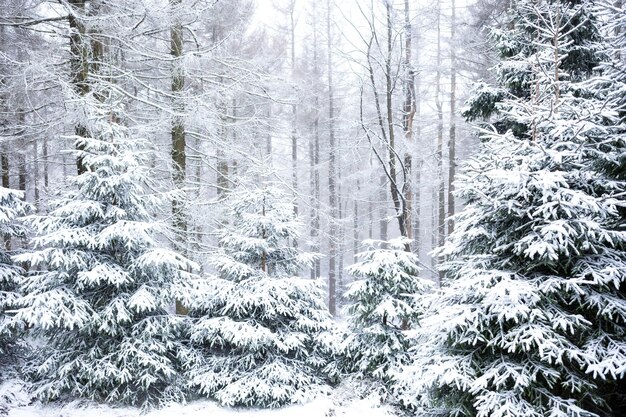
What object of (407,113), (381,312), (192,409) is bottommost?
(192,409)

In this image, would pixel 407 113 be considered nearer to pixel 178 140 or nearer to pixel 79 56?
pixel 178 140

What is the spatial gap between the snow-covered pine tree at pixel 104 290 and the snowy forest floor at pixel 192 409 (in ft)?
0.67

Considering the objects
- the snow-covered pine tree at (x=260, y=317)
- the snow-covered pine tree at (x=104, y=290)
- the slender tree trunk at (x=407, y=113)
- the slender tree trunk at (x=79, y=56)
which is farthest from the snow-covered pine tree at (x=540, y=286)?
the slender tree trunk at (x=79, y=56)

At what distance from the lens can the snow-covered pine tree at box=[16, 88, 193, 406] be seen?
6.06 meters

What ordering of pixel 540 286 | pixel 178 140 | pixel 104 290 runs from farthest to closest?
pixel 178 140 < pixel 104 290 < pixel 540 286

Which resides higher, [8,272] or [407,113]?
[407,113]

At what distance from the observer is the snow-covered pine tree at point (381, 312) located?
6879 mm

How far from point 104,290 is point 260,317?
285 centimetres

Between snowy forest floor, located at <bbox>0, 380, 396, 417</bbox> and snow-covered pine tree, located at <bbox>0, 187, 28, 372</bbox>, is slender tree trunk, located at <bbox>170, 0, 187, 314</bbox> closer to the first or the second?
snowy forest floor, located at <bbox>0, 380, 396, 417</bbox>

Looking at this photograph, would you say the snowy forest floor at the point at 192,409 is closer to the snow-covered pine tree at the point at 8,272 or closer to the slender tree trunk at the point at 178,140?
the snow-covered pine tree at the point at 8,272

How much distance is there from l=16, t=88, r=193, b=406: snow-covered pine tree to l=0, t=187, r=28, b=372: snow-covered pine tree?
326mm

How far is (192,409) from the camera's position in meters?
6.47

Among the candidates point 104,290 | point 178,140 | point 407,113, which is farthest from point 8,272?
point 407,113

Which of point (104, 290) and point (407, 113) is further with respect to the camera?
point (407, 113)
